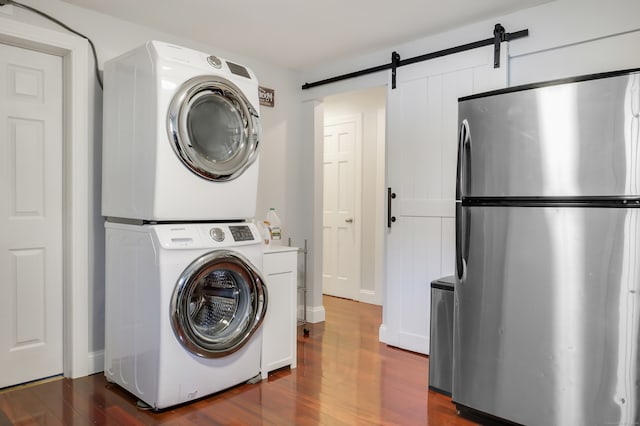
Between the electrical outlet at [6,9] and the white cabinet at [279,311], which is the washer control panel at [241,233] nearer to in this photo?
the white cabinet at [279,311]

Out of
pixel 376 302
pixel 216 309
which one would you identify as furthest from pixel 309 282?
pixel 216 309

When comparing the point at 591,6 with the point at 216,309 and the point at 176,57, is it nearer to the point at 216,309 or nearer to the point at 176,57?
the point at 176,57

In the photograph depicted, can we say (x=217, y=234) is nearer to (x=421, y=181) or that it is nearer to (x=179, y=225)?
(x=179, y=225)

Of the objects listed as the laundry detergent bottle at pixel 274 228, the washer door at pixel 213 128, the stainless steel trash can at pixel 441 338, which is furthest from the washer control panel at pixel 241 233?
the stainless steel trash can at pixel 441 338

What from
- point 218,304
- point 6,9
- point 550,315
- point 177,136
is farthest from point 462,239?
point 6,9

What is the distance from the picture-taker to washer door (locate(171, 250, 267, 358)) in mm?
2271

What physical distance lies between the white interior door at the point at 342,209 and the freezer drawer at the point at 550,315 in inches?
115

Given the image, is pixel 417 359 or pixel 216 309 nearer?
pixel 216 309

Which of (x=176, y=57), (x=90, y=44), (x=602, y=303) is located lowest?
(x=602, y=303)

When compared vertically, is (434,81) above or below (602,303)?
above

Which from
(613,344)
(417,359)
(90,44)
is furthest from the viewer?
(417,359)

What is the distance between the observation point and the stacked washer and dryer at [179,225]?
7.38 ft

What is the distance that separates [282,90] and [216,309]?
2.26 m

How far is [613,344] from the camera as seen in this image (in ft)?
5.64
